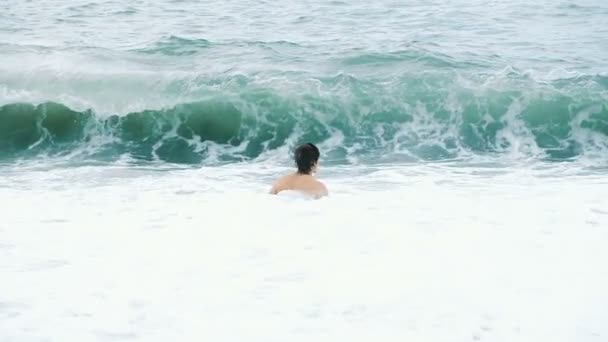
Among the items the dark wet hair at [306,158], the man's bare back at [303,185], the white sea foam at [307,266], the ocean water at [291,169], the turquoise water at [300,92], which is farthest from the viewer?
the turquoise water at [300,92]

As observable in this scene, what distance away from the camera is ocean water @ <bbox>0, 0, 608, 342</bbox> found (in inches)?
165

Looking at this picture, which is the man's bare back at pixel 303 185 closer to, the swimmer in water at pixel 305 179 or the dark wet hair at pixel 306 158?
the swimmer in water at pixel 305 179

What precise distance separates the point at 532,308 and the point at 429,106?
278 inches

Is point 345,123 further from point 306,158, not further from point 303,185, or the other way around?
point 303,185

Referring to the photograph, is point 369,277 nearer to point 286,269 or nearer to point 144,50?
point 286,269

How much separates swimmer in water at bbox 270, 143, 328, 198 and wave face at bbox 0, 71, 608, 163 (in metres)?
2.79

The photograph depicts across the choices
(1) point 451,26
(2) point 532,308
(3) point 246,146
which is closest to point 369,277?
(2) point 532,308

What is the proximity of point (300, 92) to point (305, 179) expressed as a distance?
4864 millimetres

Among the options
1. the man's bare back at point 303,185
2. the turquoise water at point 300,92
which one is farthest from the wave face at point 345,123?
the man's bare back at point 303,185

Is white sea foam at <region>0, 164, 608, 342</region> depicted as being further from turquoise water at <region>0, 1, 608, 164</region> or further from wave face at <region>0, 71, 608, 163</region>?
turquoise water at <region>0, 1, 608, 164</region>

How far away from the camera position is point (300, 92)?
37.7 ft

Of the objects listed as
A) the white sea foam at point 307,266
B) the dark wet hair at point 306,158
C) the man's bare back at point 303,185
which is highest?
the dark wet hair at point 306,158

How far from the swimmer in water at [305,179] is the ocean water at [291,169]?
18 centimetres

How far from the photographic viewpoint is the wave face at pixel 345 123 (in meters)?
10.2
